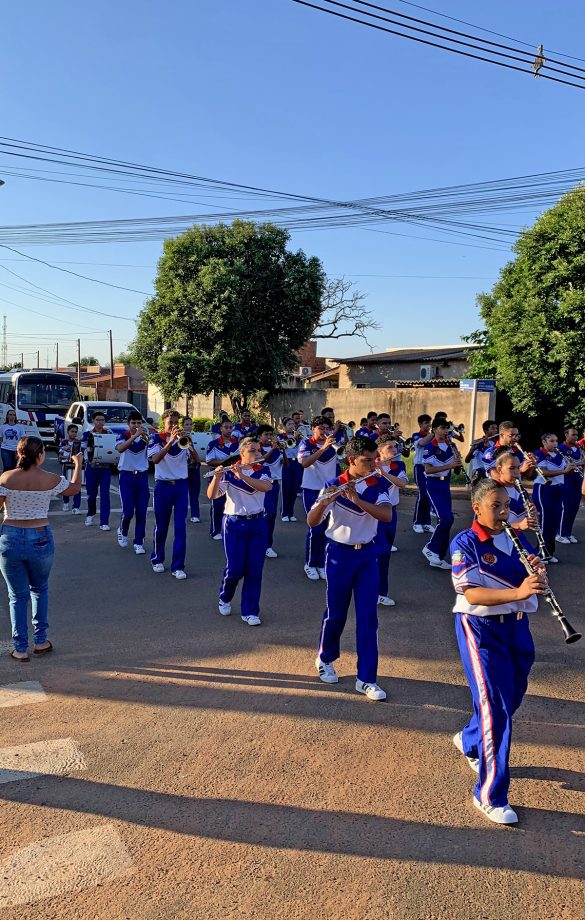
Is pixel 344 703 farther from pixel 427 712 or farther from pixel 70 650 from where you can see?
pixel 70 650

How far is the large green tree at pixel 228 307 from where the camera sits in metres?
25.4

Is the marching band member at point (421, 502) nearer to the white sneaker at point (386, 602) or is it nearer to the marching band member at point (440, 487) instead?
the marching band member at point (440, 487)

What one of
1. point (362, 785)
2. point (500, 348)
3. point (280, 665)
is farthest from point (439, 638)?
point (500, 348)

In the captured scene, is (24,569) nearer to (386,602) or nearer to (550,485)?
(386,602)

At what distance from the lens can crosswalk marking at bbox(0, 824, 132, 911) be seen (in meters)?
3.22

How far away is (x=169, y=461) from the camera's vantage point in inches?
366

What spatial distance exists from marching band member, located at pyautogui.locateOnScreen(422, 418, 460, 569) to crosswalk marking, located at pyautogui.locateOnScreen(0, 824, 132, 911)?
662 cm

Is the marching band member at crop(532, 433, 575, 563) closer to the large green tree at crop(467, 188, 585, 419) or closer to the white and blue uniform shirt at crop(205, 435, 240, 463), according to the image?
the white and blue uniform shirt at crop(205, 435, 240, 463)

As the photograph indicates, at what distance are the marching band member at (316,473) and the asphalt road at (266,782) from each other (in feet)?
6.30

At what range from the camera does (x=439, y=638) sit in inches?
265

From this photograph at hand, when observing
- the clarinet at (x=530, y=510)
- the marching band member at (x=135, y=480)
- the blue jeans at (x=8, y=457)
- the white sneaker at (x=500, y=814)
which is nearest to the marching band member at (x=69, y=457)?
the blue jeans at (x=8, y=457)

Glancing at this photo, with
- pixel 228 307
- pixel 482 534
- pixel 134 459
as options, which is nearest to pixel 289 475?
pixel 134 459

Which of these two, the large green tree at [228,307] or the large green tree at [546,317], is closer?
the large green tree at [546,317]

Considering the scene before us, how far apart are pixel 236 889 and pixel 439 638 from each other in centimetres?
388
